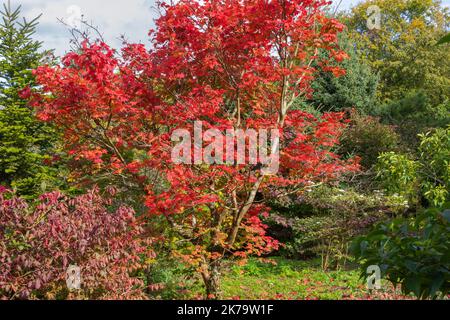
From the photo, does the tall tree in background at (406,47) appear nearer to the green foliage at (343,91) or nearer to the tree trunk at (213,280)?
the green foliage at (343,91)

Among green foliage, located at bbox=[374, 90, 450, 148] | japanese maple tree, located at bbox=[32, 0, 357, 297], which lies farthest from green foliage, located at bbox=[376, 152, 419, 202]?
green foliage, located at bbox=[374, 90, 450, 148]

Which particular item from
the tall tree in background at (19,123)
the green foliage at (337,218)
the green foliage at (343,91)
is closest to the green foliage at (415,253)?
the green foliage at (337,218)

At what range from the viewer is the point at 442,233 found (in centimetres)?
182

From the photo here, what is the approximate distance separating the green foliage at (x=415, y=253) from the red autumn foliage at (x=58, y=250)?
3.07 m

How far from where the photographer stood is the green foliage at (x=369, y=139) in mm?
11094

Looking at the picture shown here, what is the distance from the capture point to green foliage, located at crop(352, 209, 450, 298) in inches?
68.2

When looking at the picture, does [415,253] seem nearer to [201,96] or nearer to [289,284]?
[201,96]

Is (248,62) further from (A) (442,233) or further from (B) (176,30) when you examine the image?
(A) (442,233)

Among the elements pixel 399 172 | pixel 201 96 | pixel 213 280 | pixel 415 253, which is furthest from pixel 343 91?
pixel 415 253

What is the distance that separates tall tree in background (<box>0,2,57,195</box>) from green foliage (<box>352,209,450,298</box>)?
29.5 feet

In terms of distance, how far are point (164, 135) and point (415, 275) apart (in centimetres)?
392

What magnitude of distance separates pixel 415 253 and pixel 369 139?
979cm

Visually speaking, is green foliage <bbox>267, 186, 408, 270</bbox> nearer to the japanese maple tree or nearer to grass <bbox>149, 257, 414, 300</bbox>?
grass <bbox>149, 257, 414, 300</bbox>
